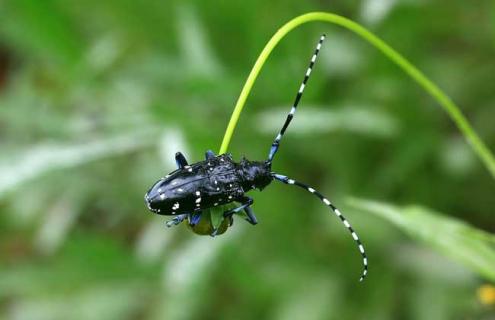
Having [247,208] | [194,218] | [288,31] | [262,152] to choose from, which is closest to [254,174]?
[247,208]

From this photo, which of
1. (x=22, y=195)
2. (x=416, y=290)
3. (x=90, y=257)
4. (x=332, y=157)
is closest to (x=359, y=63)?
(x=332, y=157)

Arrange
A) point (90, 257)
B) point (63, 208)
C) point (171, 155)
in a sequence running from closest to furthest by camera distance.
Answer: point (171, 155) < point (90, 257) < point (63, 208)

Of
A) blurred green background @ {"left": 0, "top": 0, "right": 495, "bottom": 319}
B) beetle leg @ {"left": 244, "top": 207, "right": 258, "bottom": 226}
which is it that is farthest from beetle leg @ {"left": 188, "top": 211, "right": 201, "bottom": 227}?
blurred green background @ {"left": 0, "top": 0, "right": 495, "bottom": 319}

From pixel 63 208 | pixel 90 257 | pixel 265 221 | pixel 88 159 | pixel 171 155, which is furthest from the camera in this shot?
pixel 63 208

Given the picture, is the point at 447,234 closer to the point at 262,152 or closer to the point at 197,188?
the point at 197,188

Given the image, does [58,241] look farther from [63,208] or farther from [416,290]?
[416,290]

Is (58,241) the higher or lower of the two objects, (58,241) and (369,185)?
the higher
